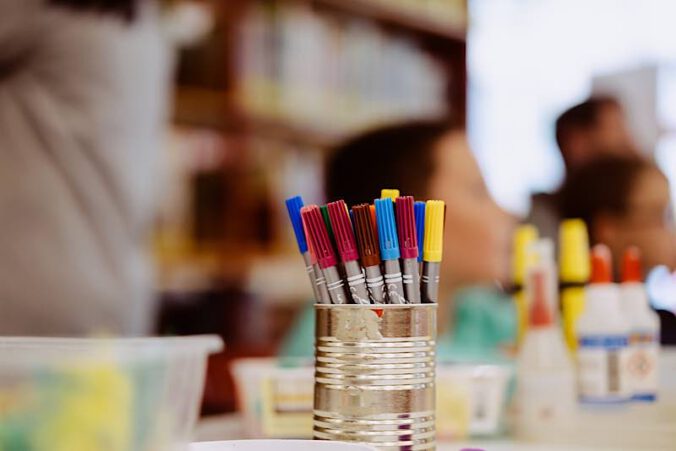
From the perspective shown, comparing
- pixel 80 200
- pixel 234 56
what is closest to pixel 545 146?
pixel 234 56

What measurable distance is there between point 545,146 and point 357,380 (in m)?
2.21

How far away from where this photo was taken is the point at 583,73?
8.50 feet

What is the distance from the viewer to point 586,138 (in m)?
2.51

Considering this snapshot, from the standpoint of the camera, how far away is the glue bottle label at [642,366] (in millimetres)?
1019

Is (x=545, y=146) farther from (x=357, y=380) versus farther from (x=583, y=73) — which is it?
(x=357, y=380)

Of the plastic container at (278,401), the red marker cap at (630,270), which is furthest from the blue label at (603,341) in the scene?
the plastic container at (278,401)

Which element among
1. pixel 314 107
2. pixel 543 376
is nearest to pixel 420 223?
pixel 543 376

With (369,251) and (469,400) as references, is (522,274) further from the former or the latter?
(369,251)

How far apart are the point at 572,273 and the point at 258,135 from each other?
5.28ft

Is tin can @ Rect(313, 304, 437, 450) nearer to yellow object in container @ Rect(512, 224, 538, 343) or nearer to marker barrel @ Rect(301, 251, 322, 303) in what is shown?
marker barrel @ Rect(301, 251, 322, 303)

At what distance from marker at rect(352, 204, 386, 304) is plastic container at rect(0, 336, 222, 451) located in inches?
5.9

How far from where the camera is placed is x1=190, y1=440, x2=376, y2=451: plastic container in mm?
498

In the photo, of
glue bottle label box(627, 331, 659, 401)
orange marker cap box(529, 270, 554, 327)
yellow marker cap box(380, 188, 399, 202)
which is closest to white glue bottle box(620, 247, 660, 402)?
glue bottle label box(627, 331, 659, 401)

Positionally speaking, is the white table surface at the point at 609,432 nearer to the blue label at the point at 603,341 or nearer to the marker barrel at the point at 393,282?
the blue label at the point at 603,341
